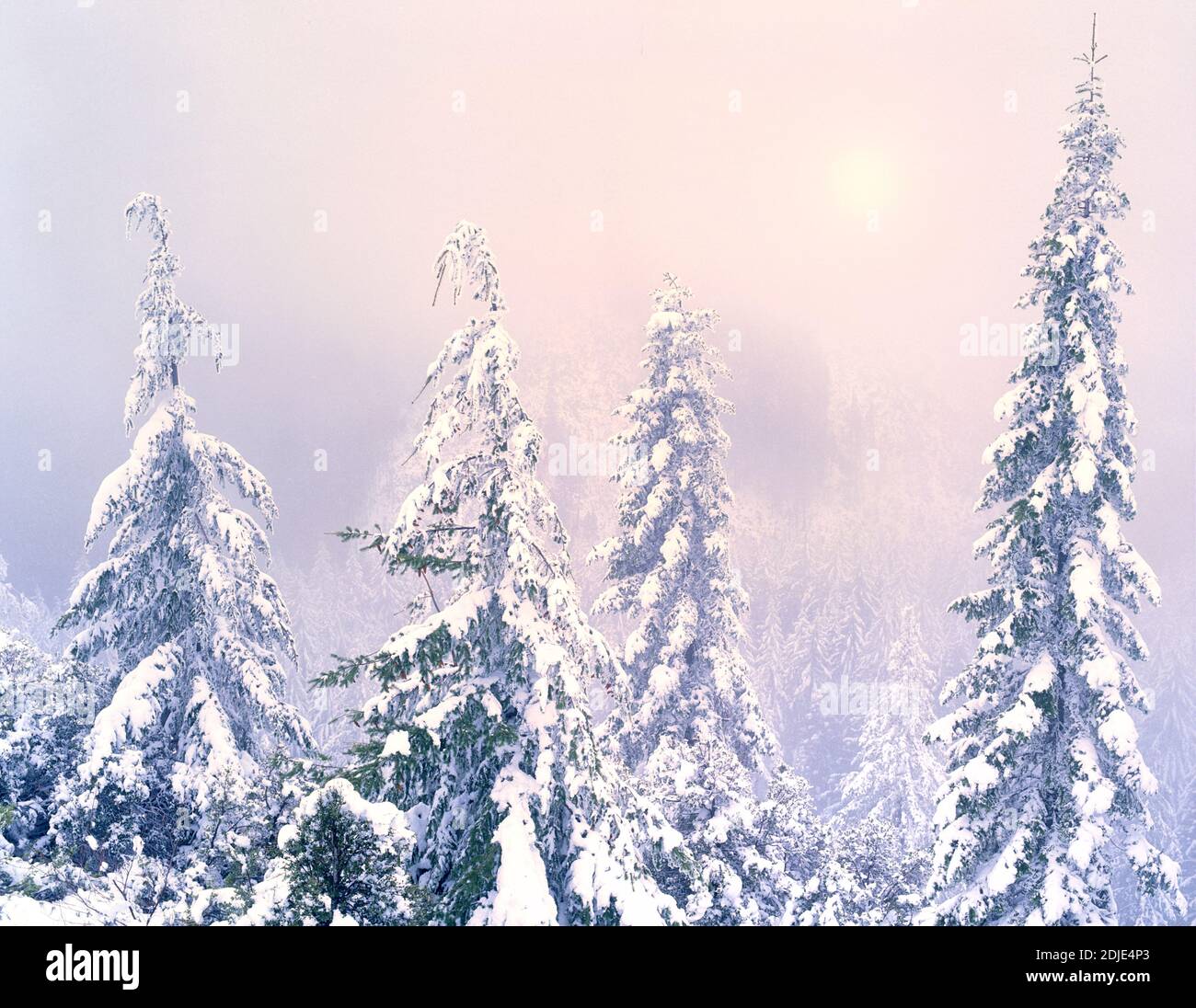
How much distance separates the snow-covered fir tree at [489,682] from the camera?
782 centimetres

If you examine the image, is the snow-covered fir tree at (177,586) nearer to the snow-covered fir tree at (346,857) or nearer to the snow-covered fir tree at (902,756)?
the snow-covered fir tree at (346,857)

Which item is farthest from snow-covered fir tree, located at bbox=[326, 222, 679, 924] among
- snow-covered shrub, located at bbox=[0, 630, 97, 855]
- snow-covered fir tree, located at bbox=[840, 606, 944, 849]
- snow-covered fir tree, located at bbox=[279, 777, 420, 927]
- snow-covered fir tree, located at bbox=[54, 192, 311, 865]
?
snow-covered fir tree, located at bbox=[840, 606, 944, 849]

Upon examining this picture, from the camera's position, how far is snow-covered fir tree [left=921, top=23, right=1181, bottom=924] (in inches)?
449

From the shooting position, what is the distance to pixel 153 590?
47.8ft

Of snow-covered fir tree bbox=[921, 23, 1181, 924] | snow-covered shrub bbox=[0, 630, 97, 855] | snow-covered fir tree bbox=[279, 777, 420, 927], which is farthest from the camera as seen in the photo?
snow-covered shrub bbox=[0, 630, 97, 855]

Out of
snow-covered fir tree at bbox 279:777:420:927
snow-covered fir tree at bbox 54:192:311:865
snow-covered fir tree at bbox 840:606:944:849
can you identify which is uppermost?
snow-covered fir tree at bbox 54:192:311:865

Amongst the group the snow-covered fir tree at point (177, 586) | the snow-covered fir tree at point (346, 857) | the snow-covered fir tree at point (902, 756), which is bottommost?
the snow-covered fir tree at point (902, 756)

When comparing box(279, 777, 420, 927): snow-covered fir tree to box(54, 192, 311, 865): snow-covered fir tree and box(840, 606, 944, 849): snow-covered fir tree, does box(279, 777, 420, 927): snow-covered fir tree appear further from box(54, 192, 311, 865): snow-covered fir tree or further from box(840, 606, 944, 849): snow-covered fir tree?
box(840, 606, 944, 849): snow-covered fir tree

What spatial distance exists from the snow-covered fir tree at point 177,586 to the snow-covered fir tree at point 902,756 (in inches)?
1283

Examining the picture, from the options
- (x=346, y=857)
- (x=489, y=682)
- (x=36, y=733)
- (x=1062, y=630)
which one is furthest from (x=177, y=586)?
(x=1062, y=630)

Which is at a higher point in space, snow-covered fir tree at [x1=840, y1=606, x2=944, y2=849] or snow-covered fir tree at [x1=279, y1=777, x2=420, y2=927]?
snow-covered fir tree at [x1=279, y1=777, x2=420, y2=927]

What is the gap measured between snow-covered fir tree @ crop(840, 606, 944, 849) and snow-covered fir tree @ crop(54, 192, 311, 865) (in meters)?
32.6

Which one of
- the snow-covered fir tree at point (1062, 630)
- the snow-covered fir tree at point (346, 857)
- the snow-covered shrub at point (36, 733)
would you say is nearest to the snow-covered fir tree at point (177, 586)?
the snow-covered shrub at point (36, 733)

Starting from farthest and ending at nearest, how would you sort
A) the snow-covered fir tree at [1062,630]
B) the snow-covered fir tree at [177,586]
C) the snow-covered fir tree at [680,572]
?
the snow-covered fir tree at [680,572] < the snow-covered fir tree at [177,586] < the snow-covered fir tree at [1062,630]
